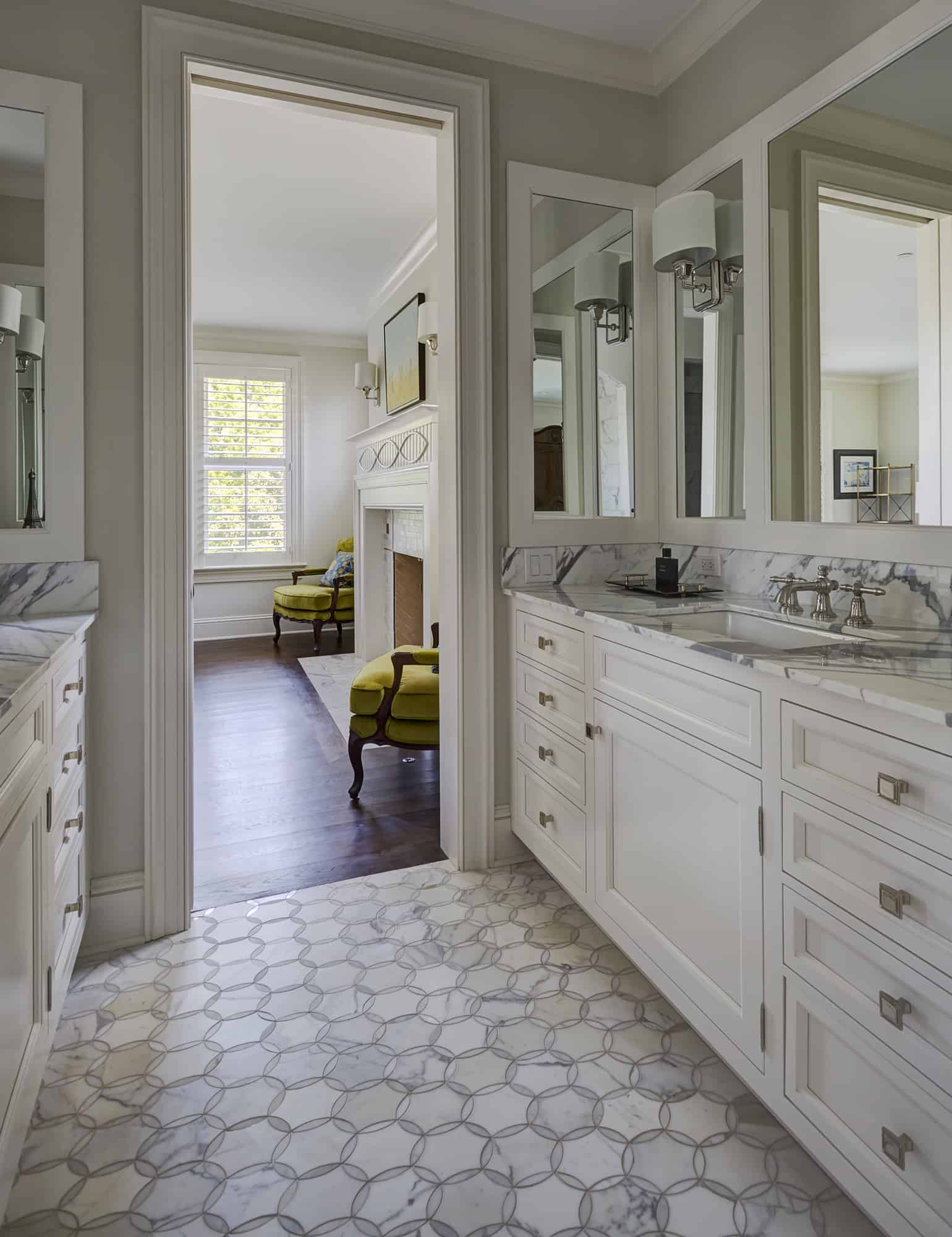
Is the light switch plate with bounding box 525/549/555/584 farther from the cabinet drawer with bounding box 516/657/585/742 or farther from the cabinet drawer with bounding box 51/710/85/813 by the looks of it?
the cabinet drawer with bounding box 51/710/85/813

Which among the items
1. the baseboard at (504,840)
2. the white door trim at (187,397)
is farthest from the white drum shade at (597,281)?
the baseboard at (504,840)

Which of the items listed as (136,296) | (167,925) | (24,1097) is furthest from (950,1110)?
(136,296)

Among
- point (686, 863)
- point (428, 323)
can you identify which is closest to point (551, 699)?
point (686, 863)

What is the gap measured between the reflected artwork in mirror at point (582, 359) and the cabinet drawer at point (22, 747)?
1.62 metres

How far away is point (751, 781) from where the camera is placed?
1.32 meters

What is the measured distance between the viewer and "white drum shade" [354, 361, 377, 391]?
5.86 metres

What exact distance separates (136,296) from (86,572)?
30.4 inches

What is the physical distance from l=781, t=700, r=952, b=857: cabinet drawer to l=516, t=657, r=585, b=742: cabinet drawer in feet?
2.59

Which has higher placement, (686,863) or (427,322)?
(427,322)

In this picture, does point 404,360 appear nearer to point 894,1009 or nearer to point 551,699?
point 551,699

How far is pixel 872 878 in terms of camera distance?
1078mm

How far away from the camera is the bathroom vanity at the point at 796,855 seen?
3.28 ft

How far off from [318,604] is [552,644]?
452 cm

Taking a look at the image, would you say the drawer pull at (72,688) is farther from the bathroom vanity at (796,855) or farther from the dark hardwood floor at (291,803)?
the bathroom vanity at (796,855)
